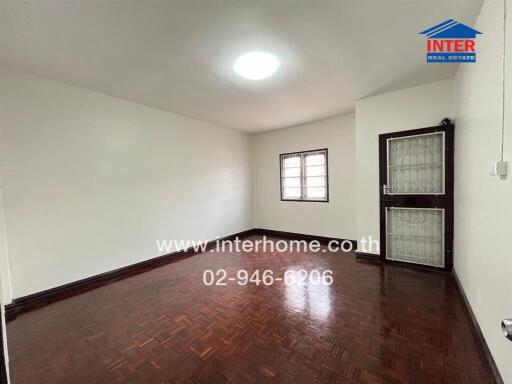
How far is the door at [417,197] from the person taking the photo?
10.3 feet

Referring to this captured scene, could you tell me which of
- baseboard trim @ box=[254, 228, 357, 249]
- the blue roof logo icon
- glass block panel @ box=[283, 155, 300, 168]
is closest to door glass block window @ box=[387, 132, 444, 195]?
the blue roof logo icon

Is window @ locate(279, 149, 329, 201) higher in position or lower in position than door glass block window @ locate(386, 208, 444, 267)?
higher

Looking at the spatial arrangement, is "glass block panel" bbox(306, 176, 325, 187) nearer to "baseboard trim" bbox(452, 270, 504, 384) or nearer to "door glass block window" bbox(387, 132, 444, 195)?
"door glass block window" bbox(387, 132, 444, 195)

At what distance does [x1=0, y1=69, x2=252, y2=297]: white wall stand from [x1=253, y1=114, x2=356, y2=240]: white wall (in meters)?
1.78

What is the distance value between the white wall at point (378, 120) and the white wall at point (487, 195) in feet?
2.34

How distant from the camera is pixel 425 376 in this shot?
60.4 inches

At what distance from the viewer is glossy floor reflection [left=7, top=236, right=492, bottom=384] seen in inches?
63.1

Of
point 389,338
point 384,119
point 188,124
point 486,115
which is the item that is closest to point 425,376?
point 389,338

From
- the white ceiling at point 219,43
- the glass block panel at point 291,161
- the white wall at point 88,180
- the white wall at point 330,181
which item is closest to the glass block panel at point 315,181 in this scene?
the white wall at point 330,181

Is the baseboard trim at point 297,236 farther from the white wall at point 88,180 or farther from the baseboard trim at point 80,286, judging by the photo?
the baseboard trim at point 80,286

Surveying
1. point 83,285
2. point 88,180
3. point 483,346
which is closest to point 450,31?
point 483,346

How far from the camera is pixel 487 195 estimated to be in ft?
5.61

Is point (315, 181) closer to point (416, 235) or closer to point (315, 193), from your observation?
point (315, 193)

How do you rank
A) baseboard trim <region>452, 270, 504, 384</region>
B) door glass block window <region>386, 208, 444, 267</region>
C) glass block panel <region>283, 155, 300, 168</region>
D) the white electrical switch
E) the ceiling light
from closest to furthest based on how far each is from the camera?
the white electrical switch
baseboard trim <region>452, 270, 504, 384</region>
the ceiling light
door glass block window <region>386, 208, 444, 267</region>
glass block panel <region>283, 155, 300, 168</region>
